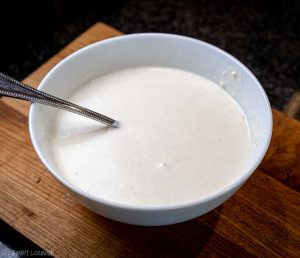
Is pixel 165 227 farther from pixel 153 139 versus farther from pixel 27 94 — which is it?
pixel 27 94

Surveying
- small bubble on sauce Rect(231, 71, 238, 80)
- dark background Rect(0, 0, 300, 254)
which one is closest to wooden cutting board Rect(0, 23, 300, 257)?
small bubble on sauce Rect(231, 71, 238, 80)

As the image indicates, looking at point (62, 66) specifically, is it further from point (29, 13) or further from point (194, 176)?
point (29, 13)

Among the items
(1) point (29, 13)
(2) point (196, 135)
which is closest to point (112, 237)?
(2) point (196, 135)

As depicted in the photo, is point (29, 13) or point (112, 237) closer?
point (112, 237)

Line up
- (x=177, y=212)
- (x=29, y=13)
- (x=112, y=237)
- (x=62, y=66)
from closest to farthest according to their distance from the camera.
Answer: (x=177, y=212) < (x=112, y=237) < (x=62, y=66) < (x=29, y=13)

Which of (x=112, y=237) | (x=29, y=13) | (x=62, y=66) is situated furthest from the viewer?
(x=29, y=13)

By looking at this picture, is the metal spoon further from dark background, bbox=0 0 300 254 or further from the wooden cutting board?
dark background, bbox=0 0 300 254

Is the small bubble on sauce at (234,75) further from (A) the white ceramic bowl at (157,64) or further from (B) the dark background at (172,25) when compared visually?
(B) the dark background at (172,25)
